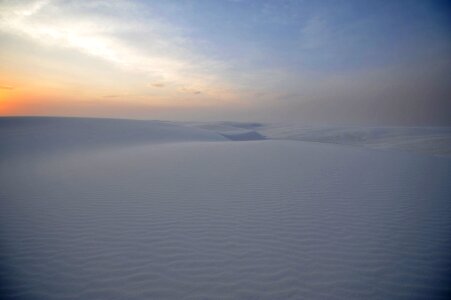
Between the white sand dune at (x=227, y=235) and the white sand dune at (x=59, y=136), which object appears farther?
the white sand dune at (x=59, y=136)

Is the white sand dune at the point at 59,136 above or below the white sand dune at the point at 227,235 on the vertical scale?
above

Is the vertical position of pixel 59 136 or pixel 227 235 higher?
pixel 59 136

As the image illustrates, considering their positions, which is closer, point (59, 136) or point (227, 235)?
point (227, 235)

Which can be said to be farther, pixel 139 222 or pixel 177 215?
pixel 177 215

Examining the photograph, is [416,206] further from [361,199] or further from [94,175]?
[94,175]

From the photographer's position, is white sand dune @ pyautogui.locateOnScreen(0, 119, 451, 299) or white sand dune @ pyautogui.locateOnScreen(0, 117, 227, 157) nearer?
white sand dune @ pyautogui.locateOnScreen(0, 119, 451, 299)

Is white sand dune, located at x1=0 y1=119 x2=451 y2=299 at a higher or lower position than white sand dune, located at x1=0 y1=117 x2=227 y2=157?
lower

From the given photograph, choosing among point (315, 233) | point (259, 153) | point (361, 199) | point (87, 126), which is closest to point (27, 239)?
point (315, 233)

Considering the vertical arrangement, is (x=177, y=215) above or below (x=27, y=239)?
above
